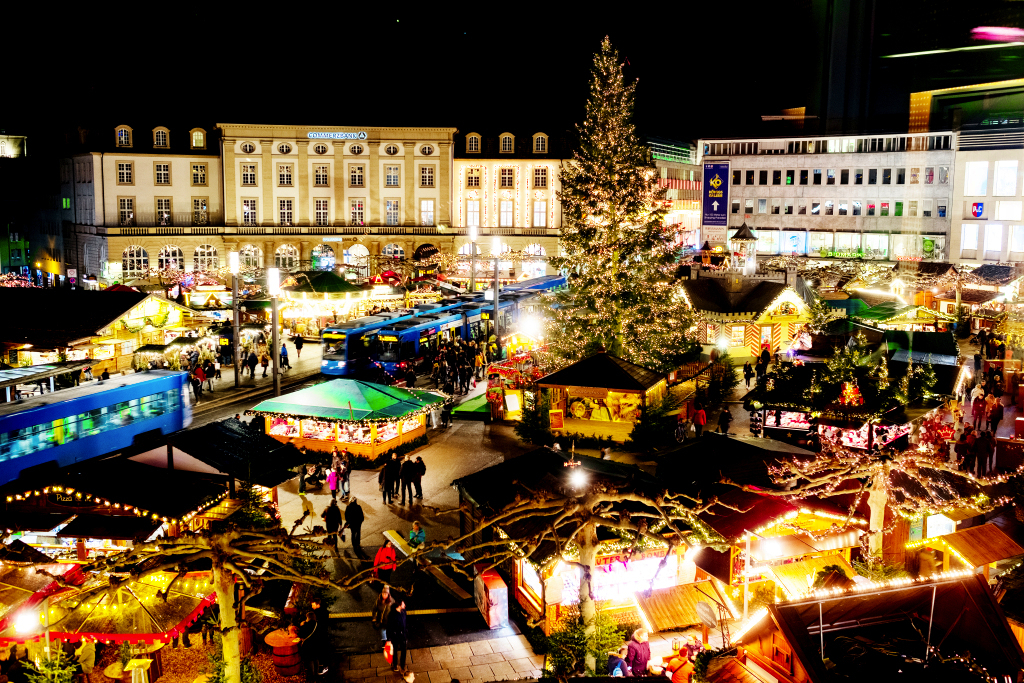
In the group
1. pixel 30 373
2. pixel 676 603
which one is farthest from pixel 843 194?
pixel 676 603

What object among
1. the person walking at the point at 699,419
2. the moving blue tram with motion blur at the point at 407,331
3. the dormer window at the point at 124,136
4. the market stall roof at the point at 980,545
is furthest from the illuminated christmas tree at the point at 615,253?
the dormer window at the point at 124,136

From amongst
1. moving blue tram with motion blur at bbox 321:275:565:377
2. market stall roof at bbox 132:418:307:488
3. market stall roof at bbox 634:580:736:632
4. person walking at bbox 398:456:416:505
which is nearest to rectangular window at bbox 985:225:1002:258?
moving blue tram with motion blur at bbox 321:275:565:377

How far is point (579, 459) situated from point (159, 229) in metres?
50.9

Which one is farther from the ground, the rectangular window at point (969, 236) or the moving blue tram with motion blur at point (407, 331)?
the rectangular window at point (969, 236)

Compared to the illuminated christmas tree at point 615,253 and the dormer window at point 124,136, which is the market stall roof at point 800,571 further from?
the dormer window at point 124,136

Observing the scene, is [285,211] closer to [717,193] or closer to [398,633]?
[717,193]

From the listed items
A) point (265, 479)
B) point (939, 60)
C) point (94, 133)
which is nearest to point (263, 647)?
point (265, 479)

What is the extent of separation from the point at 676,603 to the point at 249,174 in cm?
5473

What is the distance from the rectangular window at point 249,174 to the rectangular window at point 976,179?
4947 cm

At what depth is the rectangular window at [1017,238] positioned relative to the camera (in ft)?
188

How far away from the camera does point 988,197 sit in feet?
193

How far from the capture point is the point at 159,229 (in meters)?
57.7

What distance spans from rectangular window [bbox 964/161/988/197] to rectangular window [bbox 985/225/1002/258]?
2443 mm

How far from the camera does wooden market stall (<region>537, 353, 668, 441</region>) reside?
2109 cm
